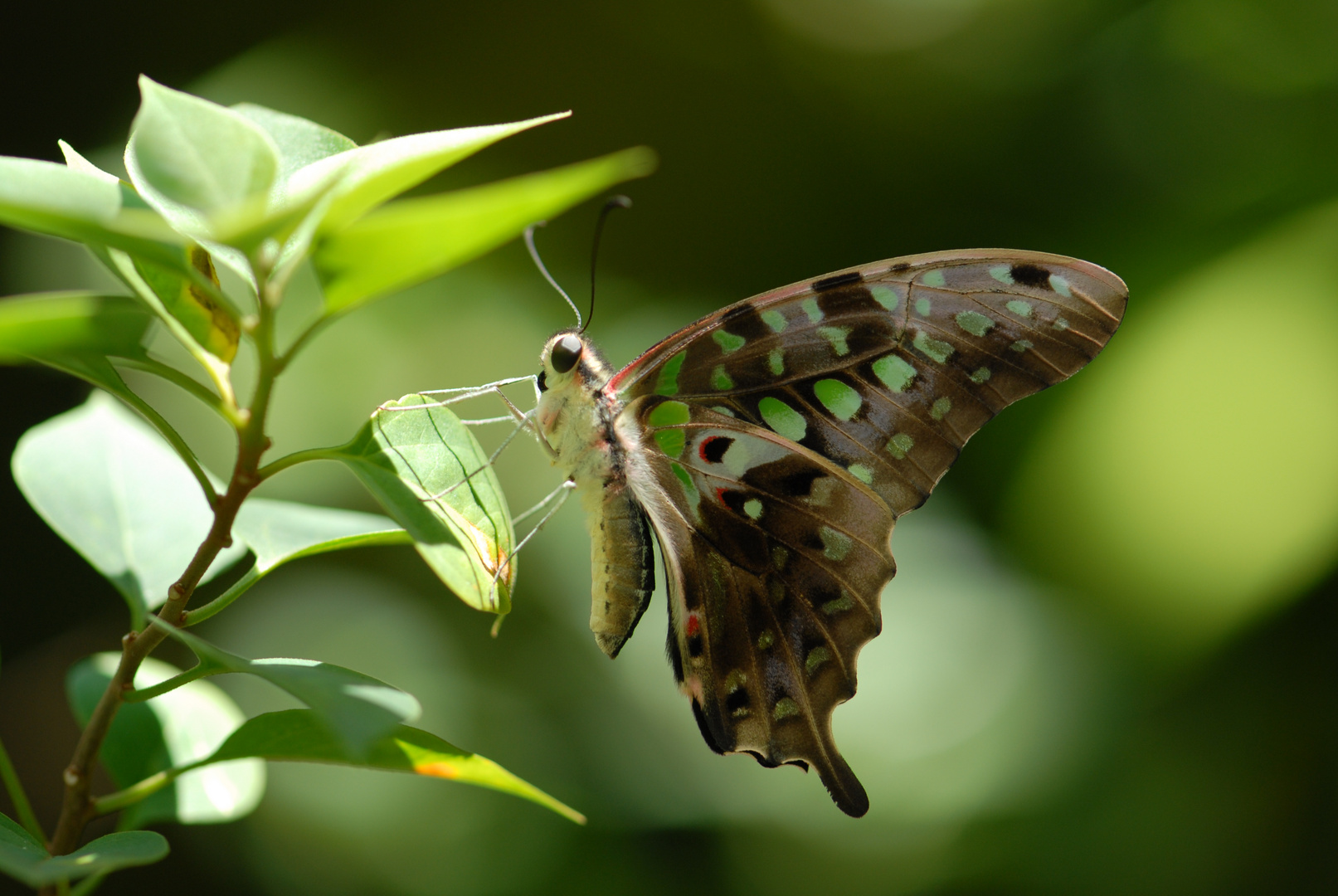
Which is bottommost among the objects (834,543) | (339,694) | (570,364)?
(339,694)

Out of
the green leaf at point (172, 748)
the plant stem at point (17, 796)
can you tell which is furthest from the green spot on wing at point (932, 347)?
the plant stem at point (17, 796)

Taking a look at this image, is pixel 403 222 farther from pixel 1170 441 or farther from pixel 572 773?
pixel 1170 441

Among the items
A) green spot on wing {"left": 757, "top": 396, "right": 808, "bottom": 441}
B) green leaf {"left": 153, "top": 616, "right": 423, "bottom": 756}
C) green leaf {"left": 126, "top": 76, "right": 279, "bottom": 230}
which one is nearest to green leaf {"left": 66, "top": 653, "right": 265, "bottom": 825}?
green leaf {"left": 153, "top": 616, "right": 423, "bottom": 756}

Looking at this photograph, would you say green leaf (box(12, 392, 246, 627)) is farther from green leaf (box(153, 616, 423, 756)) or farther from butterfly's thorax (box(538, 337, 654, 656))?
butterfly's thorax (box(538, 337, 654, 656))

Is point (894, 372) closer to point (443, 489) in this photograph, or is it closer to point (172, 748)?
point (443, 489)

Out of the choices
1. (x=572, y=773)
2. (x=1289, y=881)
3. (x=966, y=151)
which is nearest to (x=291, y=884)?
(x=572, y=773)

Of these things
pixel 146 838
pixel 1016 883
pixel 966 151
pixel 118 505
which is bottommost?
pixel 1016 883

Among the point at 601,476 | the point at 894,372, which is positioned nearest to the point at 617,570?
Answer: the point at 601,476
